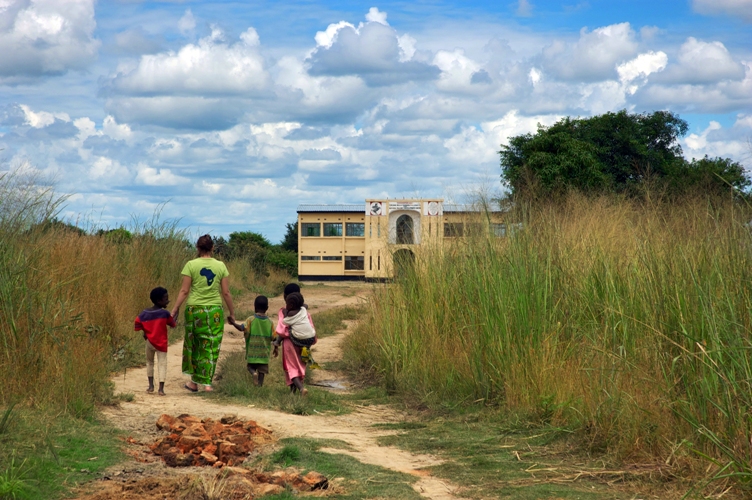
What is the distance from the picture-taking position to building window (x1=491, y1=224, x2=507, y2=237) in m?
9.75

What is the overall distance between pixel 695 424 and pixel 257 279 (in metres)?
26.2

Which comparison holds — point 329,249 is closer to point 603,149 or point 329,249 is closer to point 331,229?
point 331,229

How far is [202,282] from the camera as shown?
9.02 m

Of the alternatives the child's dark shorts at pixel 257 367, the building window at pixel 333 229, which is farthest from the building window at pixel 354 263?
the child's dark shorts at pixel 257 367

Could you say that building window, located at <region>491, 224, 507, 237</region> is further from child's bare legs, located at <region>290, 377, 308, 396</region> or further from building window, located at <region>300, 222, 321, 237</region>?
building window, located at <region>300, 222, 321, 237</region>

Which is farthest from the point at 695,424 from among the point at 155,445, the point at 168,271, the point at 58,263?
the point at 168,271

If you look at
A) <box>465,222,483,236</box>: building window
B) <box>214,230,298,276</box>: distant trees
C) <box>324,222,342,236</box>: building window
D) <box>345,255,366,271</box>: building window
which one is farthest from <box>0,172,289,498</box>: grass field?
<box>324,222,342,236</box>: building window

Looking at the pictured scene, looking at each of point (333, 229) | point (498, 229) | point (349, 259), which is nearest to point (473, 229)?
point (498, 229)

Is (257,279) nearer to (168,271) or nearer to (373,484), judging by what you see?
(168,271)

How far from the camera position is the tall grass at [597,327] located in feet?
18.1

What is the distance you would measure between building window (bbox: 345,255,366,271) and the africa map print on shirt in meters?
49.5

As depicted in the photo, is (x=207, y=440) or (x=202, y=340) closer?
(x=207, y=440)

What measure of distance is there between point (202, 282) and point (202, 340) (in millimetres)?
677

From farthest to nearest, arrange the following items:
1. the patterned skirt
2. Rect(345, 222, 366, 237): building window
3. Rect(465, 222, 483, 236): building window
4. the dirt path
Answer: Rect(345, 222, 366, 237): building window → Rect(465, 222, 483, 236): building window → the patterned skirt → the dirt path
